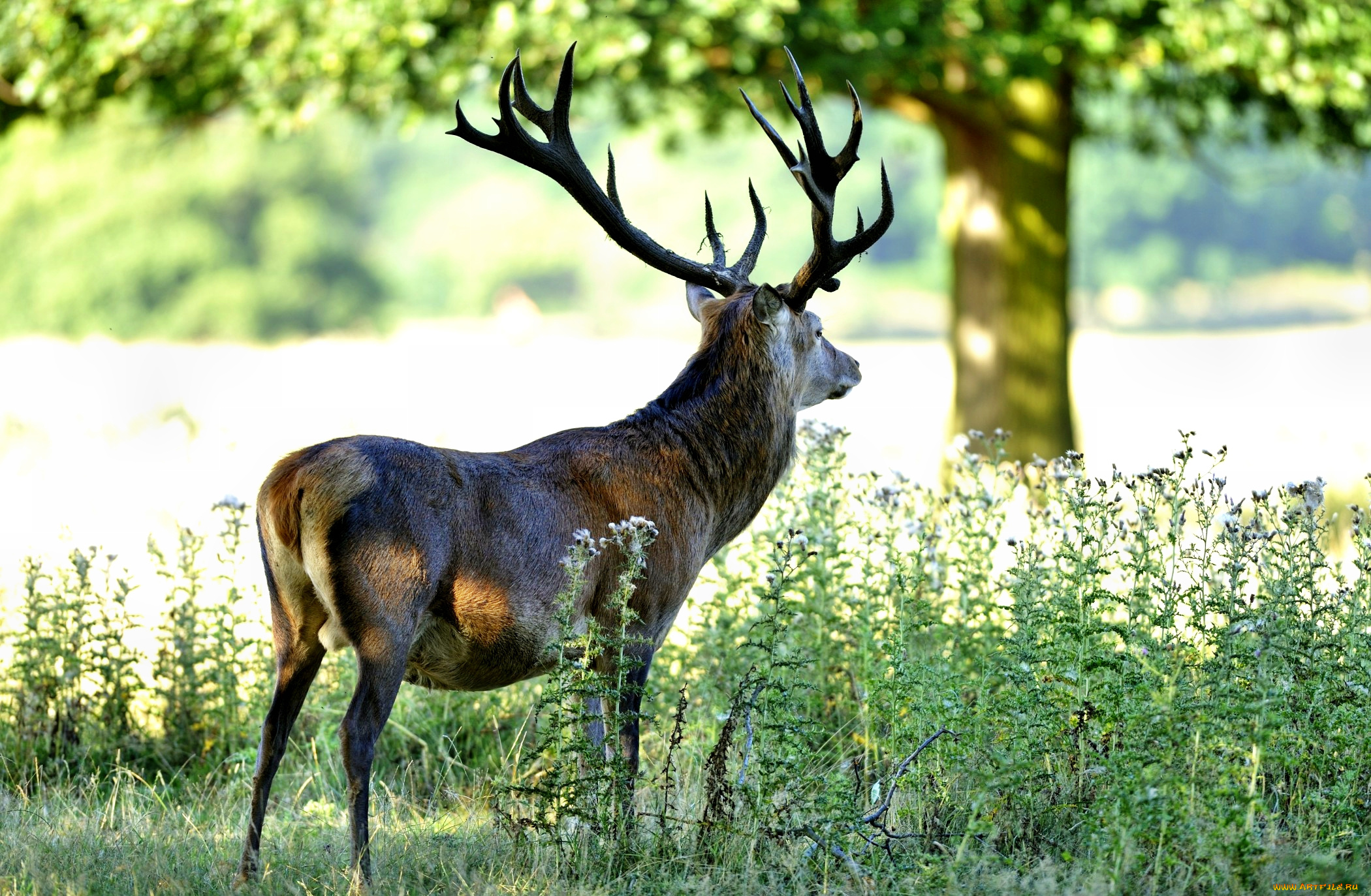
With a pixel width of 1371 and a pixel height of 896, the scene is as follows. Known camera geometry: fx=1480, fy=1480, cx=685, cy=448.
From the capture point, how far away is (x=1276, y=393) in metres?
22.9

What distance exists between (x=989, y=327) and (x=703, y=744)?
657 centimetres

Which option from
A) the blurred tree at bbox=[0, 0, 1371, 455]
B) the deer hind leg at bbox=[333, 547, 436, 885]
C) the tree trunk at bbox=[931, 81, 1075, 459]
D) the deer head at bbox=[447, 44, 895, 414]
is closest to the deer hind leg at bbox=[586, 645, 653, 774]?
the deer hind leg at bbox=[333, 547, 436, 885]

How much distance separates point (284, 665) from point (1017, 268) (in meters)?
7.97

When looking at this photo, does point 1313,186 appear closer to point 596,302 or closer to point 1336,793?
point 596,302

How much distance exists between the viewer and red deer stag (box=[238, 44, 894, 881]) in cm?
409

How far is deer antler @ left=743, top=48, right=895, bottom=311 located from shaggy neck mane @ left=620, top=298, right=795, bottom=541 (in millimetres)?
241

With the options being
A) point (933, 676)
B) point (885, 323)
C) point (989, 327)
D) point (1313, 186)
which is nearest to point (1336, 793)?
point (933, 676)

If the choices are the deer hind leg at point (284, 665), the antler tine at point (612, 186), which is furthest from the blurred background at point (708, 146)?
the deer hind leg at point (284, 665)

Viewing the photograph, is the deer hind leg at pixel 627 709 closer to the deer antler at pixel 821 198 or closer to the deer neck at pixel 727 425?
the deer neck at pixel 727 425

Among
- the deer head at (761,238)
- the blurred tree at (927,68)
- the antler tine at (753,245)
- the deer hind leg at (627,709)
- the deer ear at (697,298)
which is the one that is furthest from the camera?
the blurred tree at (927,68)

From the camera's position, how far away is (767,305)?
5.29m

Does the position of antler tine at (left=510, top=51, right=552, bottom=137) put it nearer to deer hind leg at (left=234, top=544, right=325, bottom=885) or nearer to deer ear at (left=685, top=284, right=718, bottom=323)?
deer ear at (left=685, top=284, right=718, bottom=323)

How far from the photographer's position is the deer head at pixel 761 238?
516 centimetres

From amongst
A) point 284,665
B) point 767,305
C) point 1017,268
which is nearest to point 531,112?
point 767,305
